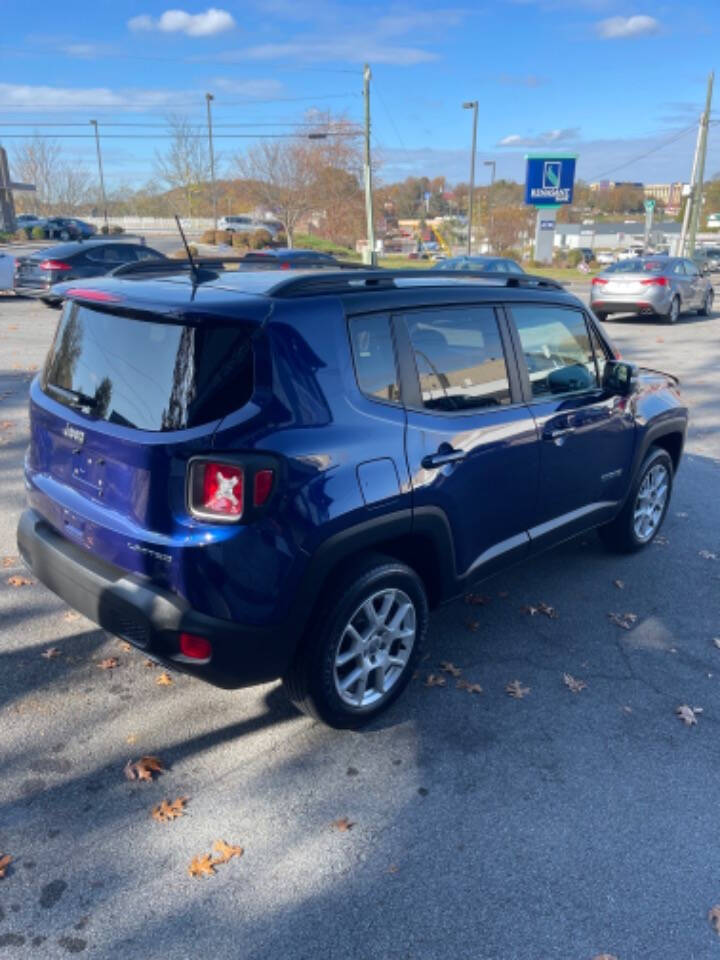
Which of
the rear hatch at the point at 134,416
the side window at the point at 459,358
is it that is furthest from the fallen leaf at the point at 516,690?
the rear hatch at the point at 134,416

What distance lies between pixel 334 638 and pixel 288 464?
77cm

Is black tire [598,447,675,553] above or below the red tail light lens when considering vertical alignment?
below

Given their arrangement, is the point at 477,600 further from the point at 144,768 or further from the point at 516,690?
the point at 144,768

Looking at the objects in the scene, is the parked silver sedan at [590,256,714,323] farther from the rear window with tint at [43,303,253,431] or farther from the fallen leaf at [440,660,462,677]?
the rear window with tint at [43,303,253,431]

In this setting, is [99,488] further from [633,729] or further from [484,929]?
[633,729]

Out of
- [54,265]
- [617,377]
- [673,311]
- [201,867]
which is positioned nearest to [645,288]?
[673,311]

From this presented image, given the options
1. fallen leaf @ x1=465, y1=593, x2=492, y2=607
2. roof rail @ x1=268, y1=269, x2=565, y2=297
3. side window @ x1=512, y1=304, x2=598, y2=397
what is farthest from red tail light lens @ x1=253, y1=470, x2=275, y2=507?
fallen leaf @ x1=465, y1=593, x2=492, y2=607

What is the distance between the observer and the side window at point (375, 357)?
9.55 feet

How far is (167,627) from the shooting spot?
2.59 meters

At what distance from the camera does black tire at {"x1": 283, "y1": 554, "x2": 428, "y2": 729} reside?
2.88 m

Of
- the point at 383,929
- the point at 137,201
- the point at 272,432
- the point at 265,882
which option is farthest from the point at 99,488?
the point at 137,201

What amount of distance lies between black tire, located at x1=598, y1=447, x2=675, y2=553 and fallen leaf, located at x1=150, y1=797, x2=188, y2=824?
325 cm

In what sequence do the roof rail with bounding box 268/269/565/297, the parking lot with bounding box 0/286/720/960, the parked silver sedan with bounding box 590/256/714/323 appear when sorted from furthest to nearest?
the parked silver sedan with bounding box 590/256/714/323
the roof rail with bounding box 268/269/565/297
the parking lot with bounding box 0/286/720/960

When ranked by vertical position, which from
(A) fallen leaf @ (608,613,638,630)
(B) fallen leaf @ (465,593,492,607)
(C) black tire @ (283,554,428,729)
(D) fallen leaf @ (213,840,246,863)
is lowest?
(A) fallen leaf @ (608,613,638,630)
